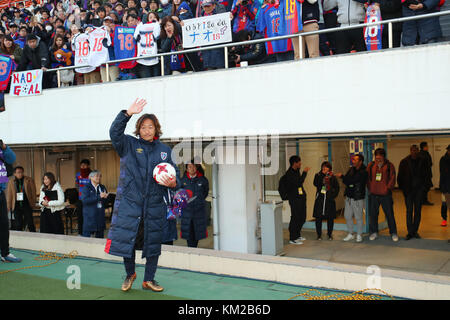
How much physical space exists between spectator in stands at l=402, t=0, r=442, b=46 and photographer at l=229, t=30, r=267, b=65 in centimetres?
233

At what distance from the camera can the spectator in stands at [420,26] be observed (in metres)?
6.09

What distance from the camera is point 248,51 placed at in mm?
7910

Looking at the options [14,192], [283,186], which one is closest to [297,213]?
[283,186]

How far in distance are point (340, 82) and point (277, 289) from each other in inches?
121

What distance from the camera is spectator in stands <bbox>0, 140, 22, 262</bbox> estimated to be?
19.1ft

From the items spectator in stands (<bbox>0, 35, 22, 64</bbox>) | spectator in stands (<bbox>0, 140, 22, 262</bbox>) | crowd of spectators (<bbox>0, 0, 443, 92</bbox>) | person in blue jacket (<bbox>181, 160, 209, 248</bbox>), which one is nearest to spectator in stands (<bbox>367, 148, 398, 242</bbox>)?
crowd of spectators (<bbox>0, 0, 443, 92</bbox>)

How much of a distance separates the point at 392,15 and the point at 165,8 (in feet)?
17.5

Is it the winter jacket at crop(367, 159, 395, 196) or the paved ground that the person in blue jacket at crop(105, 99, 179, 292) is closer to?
the paved ground

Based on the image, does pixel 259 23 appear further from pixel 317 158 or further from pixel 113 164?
pixel 113 164

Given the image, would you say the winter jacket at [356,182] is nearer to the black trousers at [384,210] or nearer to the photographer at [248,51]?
the black trousers at [384,210]

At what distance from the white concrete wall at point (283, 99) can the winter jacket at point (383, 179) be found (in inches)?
121
